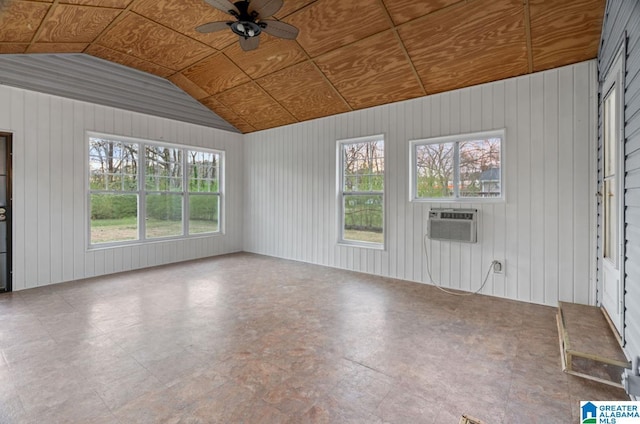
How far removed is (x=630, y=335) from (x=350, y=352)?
6.37 feet

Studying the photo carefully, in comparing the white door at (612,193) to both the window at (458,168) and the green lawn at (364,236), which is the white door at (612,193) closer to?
the window at (458,168)

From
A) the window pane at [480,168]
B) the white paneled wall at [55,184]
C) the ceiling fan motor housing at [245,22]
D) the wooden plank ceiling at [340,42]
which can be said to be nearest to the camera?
the ceiling fan motor housing at [245,22]

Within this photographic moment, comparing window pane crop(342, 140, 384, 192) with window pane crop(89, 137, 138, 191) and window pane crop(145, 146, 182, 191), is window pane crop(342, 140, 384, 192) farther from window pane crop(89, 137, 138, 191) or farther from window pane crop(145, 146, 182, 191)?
window pane crop(89, 137, 138, 191)

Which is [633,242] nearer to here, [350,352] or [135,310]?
[350,352]

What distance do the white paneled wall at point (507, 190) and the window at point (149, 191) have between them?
7.76 feet

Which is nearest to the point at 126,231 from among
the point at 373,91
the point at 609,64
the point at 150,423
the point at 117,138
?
the point at 117,138

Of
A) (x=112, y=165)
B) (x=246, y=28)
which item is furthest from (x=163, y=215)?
(x=246, y=28)

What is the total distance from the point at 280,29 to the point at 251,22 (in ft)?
1.02

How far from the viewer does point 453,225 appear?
411 cm

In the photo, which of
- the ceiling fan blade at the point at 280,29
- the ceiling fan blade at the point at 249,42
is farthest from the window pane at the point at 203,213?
the ceiling fan blade at the point at 280,29

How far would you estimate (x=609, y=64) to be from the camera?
2676 mm

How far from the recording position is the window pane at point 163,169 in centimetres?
559

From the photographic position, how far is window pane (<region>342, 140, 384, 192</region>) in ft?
16.6

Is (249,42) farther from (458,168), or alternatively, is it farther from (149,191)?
(149,191)
